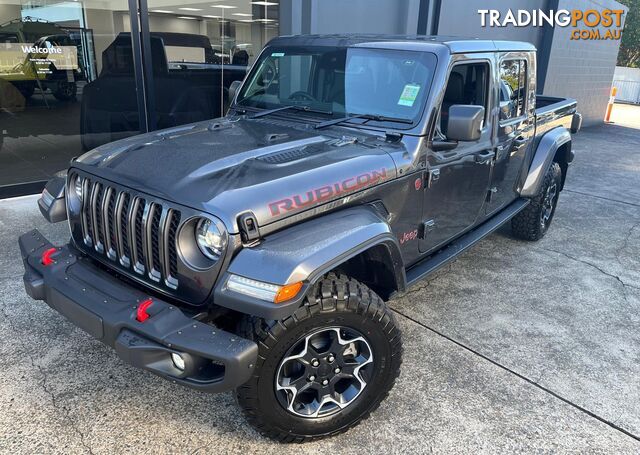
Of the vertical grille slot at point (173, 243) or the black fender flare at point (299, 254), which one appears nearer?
the black fender flare at point (299, 254)

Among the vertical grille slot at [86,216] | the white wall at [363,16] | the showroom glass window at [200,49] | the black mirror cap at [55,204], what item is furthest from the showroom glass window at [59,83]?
the vertical grille slot at [86,216]

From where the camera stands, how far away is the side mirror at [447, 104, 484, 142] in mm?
2949

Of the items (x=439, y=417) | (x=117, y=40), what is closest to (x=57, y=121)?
(x=117, y=40)

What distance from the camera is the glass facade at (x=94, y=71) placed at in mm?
6031

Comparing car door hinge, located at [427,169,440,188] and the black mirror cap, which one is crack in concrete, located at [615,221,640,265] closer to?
car door hinge, located at [427,169,440,188]

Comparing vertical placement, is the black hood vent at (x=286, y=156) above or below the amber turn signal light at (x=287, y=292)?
above

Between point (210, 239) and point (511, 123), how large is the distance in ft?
9.34

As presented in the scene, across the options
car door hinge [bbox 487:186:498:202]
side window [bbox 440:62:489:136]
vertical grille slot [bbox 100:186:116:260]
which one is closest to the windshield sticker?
side window [bbox 440:62:489:136]

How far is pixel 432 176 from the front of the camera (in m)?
3.16

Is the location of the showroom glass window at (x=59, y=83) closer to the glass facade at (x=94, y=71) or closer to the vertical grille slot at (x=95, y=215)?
the glass facade at (x=94, y=71)

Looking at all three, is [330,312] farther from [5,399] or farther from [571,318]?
[571,318]

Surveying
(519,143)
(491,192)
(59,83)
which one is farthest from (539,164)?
(59,83)

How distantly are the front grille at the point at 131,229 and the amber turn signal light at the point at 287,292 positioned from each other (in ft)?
1.76
